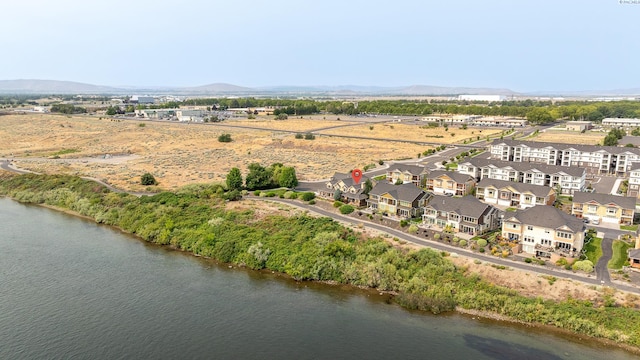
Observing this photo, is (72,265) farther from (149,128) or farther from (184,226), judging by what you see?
(149,128)

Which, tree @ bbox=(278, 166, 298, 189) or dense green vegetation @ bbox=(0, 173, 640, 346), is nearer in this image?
dense green vegetation @ bbox=(0, 173, 640, 346)

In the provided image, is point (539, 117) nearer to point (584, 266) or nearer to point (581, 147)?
point (581, 147)

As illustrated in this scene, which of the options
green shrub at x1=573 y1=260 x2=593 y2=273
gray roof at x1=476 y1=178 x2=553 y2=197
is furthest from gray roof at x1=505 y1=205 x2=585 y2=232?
gray roof at x1=476 y1=178 x2=553 y2=197

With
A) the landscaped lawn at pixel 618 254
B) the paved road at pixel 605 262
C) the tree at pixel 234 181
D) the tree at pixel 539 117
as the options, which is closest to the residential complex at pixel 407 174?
the tree at pixel 234 181

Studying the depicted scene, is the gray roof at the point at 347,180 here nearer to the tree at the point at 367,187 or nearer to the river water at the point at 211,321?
the tree at the point at 367,187

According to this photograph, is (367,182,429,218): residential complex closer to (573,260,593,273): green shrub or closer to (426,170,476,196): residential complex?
(426,170,476,196): residential complex

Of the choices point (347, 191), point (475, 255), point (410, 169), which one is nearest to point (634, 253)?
point (475, 255)
